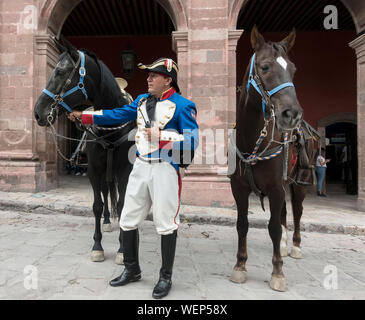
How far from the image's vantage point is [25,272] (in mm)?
2598

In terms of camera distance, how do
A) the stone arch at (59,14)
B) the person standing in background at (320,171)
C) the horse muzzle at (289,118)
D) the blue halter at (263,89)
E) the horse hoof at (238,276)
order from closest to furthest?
the horse muzzle at (289,118) < the blue halter at (263,89) < the horse hoof at (238,276) < the stone arch at (59,14) < the person standing in background at (320,171)

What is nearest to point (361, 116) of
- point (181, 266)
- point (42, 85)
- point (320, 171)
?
point (320, 171)

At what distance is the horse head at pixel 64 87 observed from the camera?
2.62 metres

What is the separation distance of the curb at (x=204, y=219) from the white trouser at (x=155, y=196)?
273cm

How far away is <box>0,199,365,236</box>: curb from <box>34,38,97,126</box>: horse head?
9.49ft

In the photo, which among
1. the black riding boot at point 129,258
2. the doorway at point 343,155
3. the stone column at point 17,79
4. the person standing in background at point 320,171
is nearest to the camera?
the black riding boot at point 129,258

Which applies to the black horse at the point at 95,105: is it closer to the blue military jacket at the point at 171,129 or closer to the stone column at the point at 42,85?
the blue military jacket at the point at 171,129

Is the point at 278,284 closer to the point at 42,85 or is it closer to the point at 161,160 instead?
the point at 161,160

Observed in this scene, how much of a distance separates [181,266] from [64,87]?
2262 millimetres

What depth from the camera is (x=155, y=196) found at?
2240mm

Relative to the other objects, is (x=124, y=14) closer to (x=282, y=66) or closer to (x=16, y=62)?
(x=16, y=62)

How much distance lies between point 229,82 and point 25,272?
5.37 meters

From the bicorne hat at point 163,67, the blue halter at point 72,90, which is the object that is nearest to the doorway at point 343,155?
the bicorne hat at point 163,67
